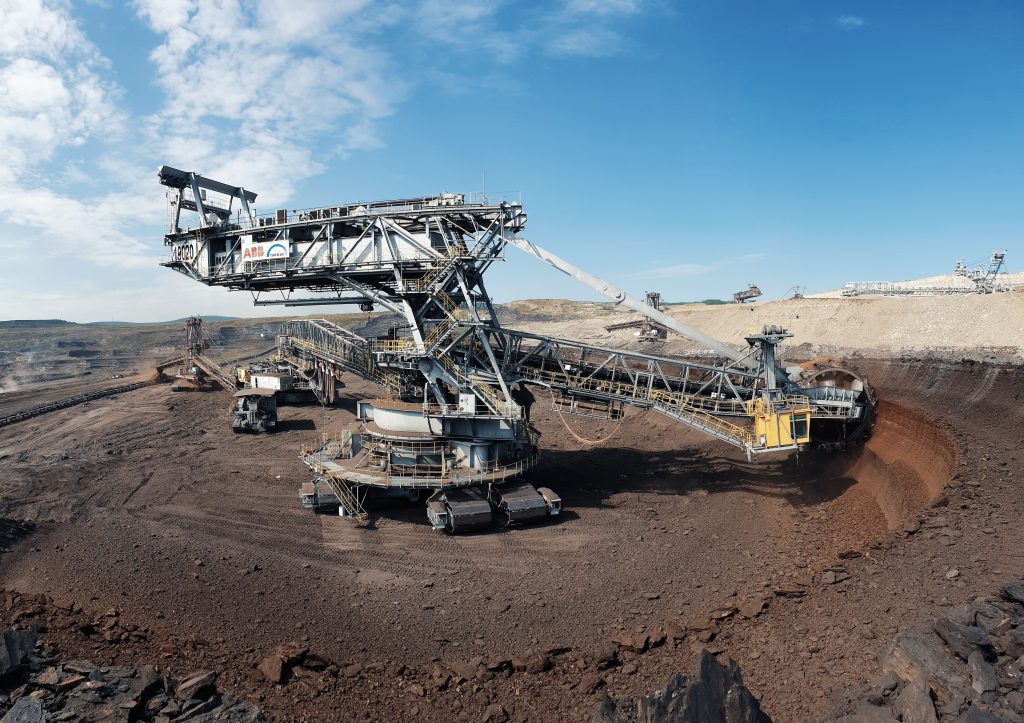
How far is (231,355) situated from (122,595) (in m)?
79.3

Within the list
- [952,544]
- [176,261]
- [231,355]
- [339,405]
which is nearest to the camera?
[952,544]

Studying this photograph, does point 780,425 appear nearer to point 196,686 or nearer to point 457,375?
point 457,375

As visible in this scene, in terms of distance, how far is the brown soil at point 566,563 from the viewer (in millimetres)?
10227

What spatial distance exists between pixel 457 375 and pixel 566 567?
783 centimetres

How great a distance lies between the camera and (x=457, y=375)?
19.4 m

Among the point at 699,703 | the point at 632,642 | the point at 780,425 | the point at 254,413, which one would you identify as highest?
the point at 780,425

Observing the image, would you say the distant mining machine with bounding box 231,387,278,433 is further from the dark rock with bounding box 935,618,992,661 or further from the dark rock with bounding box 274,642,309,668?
the dark rock with bounding box 935,618,992,661

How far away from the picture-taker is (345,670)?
1060 cm

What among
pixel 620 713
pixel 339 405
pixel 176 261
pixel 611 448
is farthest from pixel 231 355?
pixel 620 713

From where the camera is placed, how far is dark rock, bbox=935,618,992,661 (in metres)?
8.07

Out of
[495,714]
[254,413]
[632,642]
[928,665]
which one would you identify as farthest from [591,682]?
[254,413]

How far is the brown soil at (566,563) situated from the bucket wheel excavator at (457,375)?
156 cm

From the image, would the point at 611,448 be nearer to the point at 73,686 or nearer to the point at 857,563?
the point at 857,563

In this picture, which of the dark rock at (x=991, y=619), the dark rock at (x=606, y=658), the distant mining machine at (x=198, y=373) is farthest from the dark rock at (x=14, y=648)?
the distant mining machine at (x=198, y=373)
